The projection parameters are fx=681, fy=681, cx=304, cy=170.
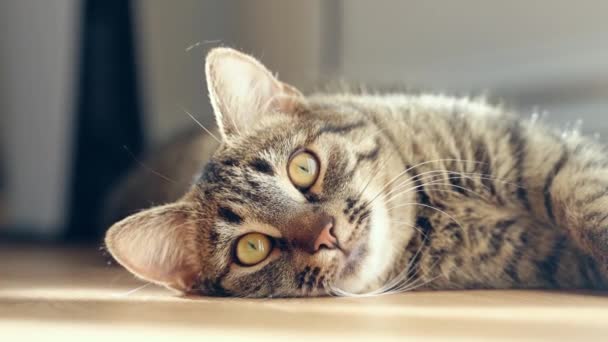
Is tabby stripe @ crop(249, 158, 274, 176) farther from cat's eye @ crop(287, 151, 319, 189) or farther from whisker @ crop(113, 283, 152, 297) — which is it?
whisker @ crop(113, 283, 152, 297)

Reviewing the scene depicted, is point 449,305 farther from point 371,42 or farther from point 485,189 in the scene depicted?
point 371,42

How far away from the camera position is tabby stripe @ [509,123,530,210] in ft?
3.94

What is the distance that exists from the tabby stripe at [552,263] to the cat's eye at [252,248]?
1.52 feet

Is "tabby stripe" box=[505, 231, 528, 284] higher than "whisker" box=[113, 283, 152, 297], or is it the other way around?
"tabby stripe" box=[505, 231, 528, 284]

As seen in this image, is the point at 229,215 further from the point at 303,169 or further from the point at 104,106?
the point at 104,106

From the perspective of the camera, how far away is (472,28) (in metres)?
2.12

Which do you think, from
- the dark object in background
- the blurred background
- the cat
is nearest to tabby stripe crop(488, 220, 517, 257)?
the cat

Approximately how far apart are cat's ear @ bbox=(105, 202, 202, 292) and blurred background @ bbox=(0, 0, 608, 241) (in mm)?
683

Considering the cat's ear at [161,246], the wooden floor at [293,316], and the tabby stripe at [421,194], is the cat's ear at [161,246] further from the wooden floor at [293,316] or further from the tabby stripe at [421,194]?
the tabby stripe at [421,194]

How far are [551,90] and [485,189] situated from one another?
3.07ft

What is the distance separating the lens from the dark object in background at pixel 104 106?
8.97 feet

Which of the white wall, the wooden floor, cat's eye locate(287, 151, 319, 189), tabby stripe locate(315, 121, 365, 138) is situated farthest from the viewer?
the white wall

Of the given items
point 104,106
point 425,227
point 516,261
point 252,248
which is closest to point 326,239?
point 252,248

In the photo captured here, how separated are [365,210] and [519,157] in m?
0.34
